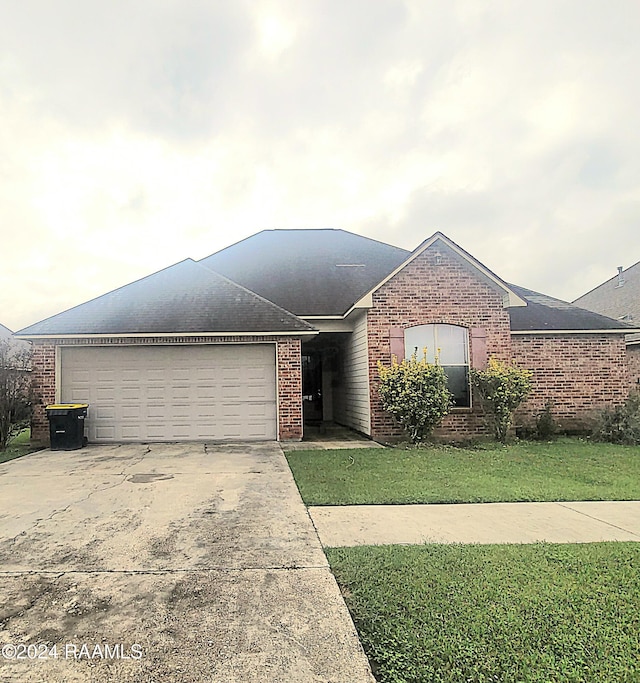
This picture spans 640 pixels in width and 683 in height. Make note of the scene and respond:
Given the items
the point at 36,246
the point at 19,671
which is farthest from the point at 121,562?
the point at 36,246

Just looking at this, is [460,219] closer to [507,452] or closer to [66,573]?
[507,452]

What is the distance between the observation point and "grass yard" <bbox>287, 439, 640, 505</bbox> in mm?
6347

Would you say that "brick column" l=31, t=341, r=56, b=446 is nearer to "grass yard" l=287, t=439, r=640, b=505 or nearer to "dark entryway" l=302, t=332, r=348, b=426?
"grass yard" l=287, t=439, r=640, b=505

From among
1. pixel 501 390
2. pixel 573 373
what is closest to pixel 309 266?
pixel 501 390

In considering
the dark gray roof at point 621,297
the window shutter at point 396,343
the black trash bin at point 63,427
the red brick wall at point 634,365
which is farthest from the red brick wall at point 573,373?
the black trash bin at point 63,427

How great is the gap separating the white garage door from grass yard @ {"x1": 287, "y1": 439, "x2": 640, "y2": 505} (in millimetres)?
2658

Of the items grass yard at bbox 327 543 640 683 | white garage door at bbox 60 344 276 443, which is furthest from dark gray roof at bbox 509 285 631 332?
grass yard at bbox 327 543 640 683

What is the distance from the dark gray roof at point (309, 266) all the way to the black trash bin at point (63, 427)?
6.27m

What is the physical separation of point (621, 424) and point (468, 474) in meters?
5.95

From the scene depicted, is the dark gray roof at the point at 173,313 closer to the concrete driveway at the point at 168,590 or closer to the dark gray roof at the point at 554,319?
the concrete driveway at the point at 168,590

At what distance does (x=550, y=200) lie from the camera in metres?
16.3

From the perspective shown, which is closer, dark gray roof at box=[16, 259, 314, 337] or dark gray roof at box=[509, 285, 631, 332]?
dark gray roof at box=[16, 259, 314, 337]

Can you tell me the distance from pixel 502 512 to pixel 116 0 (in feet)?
31.7

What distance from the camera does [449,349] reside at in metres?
12.2
